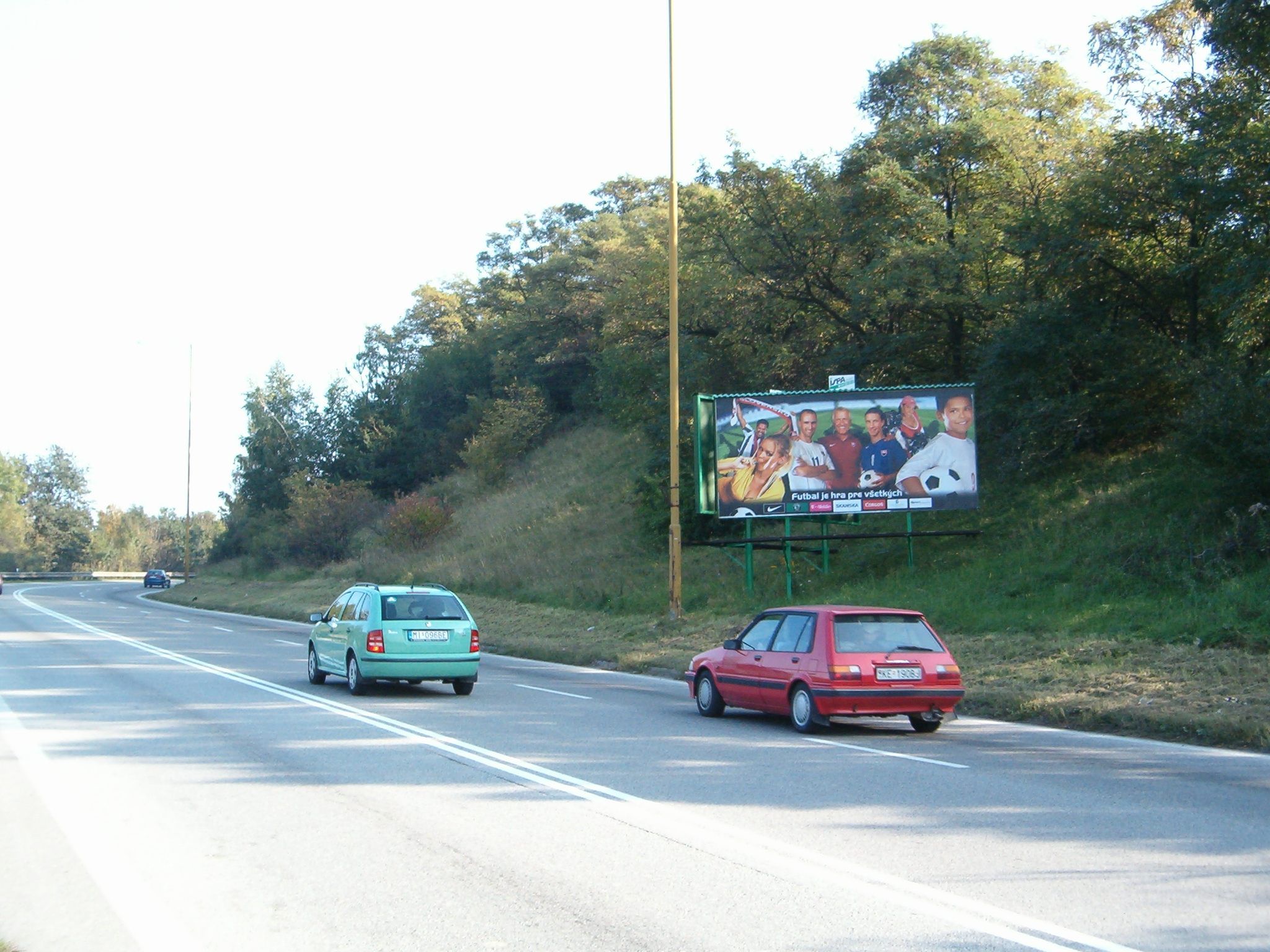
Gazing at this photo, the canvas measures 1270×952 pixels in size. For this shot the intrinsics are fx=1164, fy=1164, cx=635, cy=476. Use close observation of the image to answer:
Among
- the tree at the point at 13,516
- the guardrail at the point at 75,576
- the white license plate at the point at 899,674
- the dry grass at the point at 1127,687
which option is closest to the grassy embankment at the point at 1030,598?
the dry grass at the point at 1127,687

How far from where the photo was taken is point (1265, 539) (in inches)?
770

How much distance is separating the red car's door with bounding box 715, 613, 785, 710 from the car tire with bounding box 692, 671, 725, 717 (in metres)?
0.10

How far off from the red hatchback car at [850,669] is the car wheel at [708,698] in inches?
19.3

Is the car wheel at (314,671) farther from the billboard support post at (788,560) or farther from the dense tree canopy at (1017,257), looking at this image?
the dense tree canopy at (1017,257)

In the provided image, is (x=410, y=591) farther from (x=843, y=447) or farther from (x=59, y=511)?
(x=59, y=511)

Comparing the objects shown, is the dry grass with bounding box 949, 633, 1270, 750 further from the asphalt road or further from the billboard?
the billboard

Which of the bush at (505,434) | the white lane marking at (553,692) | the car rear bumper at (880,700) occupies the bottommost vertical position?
the white lane marking at (553,692)

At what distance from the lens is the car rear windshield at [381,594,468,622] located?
1664 centimetres

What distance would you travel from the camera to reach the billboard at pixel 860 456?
25.3m

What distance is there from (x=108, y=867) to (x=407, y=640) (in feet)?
31.1

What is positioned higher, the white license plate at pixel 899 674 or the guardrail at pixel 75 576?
the white license plate at pixel 899 674

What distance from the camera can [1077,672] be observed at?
52.0ft

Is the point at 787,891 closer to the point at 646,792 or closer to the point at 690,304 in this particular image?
the point at 646,792

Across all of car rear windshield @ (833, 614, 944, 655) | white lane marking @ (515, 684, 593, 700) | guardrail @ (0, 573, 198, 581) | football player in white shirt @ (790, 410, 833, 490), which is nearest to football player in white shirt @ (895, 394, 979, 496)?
football player in white shirt @ (790, 410, 833, 490)
